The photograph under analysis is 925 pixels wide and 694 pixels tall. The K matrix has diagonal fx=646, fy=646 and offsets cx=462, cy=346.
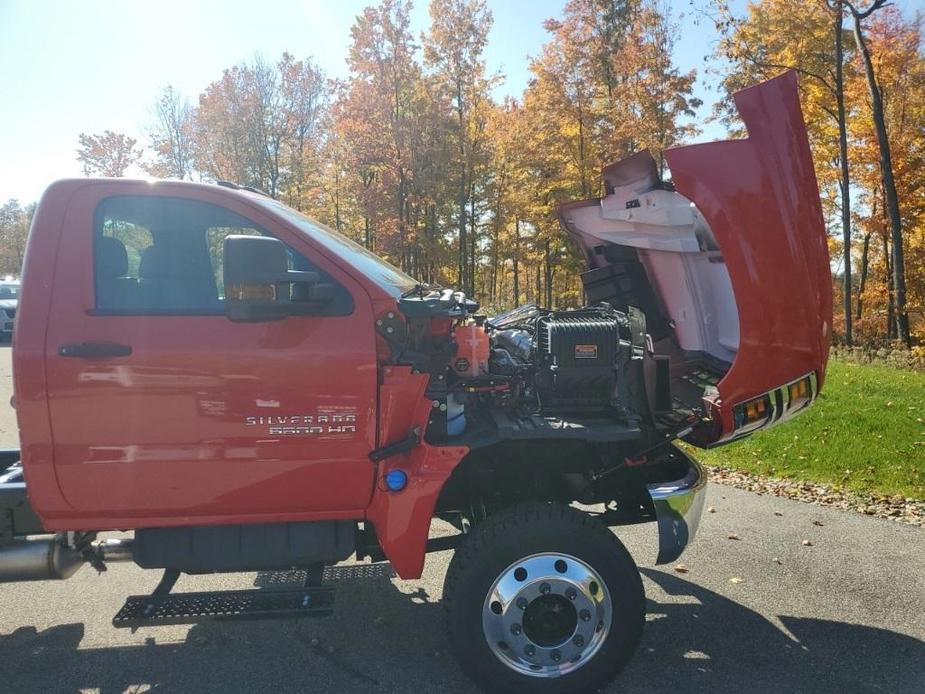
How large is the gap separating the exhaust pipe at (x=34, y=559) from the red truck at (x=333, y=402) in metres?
0.01

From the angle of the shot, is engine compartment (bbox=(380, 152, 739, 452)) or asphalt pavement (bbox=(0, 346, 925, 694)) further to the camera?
asphalt pavement (bbox=(0, 346, 925, 694))

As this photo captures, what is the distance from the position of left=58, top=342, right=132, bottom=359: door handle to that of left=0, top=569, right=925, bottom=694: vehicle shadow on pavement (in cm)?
159

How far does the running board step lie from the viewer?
2.76m

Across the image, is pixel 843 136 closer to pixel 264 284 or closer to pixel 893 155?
pixel 893 155

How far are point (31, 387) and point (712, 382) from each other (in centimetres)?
349

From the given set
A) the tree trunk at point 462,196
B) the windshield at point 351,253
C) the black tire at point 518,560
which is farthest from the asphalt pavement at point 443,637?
the tree trunk at point 462,196

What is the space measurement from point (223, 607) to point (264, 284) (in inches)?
56.6

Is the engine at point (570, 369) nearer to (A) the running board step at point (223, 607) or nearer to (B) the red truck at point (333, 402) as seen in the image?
(B) the red truck at point (333, 402)

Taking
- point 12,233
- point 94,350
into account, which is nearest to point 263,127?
point 94,350

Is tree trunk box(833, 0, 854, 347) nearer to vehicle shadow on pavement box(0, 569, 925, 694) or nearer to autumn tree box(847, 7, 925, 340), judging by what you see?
autumn tree box(847, 7, 925, 340)

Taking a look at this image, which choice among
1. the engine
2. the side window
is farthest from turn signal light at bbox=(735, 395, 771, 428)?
the side window

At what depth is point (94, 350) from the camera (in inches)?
104

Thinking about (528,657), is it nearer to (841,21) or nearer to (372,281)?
(372,281)

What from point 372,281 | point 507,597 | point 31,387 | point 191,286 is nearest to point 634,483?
point 507,597
